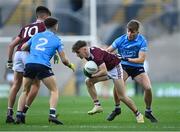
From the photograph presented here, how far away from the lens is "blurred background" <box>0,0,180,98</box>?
34.8m

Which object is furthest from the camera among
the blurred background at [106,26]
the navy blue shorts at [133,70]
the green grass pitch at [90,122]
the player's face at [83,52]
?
the blurred background at [106,26]

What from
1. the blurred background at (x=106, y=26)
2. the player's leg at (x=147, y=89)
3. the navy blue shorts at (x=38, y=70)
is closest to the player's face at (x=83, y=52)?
the navy blue shorts at (x=38, y=70)

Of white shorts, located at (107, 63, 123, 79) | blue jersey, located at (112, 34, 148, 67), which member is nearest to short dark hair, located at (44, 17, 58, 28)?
white shorts, located at (107, 63, 123, 79)

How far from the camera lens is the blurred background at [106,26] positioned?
34781 millimetres

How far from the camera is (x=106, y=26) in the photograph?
36812 millimetres

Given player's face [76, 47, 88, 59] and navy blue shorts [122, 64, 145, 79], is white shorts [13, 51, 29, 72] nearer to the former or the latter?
player's face [76, 47, 88, 59]

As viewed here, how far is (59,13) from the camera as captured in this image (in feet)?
118

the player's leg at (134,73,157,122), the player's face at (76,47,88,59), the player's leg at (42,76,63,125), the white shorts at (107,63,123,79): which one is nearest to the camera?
the player's leg at (42,76,63,125)

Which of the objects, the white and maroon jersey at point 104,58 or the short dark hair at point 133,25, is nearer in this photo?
the white and maroon jersey at point 104,58

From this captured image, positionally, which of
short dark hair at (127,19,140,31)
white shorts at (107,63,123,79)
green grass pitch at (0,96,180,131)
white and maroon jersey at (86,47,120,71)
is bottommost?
green grass pitch at (0,96,180,131)

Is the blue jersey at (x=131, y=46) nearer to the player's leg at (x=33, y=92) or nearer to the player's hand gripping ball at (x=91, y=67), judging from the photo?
the player's hand gripping ball at (x=91, y=67)

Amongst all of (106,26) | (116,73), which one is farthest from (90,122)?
(106,26)

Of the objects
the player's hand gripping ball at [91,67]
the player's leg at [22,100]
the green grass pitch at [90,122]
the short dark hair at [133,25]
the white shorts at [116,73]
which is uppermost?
the short dark hair at [133,25]

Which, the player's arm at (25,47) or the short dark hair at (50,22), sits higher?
the short dark hair at (50,22)
